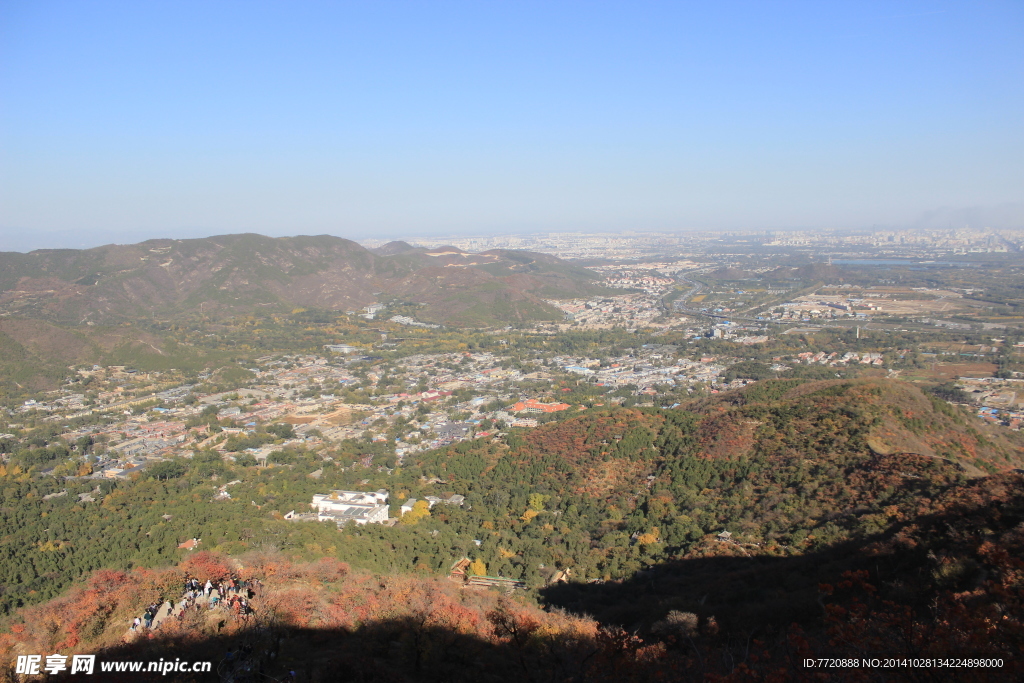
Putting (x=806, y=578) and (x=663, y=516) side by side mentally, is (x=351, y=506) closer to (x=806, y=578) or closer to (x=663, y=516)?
(x=663, y=516)

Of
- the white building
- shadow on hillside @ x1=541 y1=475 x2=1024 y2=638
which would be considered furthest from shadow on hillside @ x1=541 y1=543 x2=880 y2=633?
the white building

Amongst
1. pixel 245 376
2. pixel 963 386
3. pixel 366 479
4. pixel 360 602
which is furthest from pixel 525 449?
pixel 963 386

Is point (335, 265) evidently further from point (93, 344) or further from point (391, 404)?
point (391, 404)

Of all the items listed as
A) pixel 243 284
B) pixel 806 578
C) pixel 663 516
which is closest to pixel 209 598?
pixel 806 578

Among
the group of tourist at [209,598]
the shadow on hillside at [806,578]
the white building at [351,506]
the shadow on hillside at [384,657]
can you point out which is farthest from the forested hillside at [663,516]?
the group of tourist at [209,598]

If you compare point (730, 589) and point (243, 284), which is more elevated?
point (243, 284)

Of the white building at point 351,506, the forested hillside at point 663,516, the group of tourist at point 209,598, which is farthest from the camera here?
the white building at point 351,506

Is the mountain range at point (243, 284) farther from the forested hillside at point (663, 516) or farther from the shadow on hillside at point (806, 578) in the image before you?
the shadow on hillside at point (806, 578)

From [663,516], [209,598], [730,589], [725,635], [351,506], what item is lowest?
[351,506]

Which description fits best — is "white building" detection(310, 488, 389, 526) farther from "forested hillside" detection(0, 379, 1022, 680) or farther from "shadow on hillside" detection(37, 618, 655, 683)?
"shadow on hillside" detection(37, 618, 655, 683)
